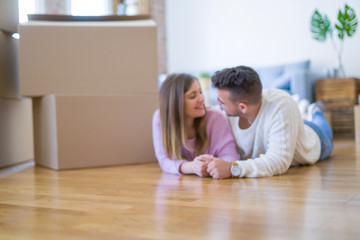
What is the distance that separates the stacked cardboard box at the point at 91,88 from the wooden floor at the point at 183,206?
1.08ft

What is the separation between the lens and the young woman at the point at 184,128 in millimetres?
1688

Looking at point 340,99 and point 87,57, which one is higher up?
point 87,57

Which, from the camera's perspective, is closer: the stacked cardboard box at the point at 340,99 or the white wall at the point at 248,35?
the stacked cardboard box at the point at 340,99

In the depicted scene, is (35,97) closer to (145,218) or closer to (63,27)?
(63,27)

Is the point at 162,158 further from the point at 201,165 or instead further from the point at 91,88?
the point at 91,88

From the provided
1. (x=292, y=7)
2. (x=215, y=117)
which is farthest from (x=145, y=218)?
(x=292, y=7)

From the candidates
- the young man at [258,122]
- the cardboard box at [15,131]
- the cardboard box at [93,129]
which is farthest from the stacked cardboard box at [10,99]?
the young man at [258,122]

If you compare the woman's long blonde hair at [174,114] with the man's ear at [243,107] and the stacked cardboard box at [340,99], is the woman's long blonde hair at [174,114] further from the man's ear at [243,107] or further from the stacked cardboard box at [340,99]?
the stacked cardboard box at [340,99]

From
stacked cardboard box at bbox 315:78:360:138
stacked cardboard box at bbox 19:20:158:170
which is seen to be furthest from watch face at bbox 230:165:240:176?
stacked cardboard box at bbox 315:78:360:138

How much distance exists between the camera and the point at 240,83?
4.87 ft

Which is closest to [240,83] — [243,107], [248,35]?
[243,107]

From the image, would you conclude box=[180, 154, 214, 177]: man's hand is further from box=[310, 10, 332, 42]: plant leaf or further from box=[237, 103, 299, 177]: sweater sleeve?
box=[310, 10, 332, 42]: plant leaf

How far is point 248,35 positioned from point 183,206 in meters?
3.90

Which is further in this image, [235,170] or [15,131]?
[15,131]
